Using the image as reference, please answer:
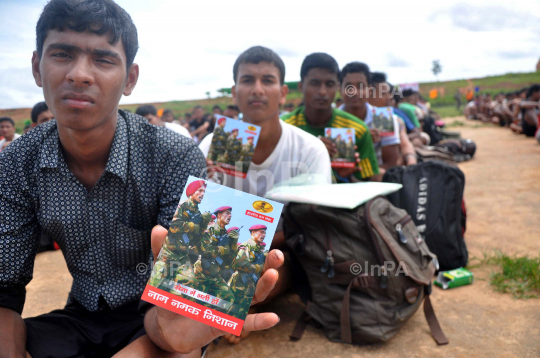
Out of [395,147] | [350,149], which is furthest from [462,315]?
[395,147]

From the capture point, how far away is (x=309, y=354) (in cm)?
205

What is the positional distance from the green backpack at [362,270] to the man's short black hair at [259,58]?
109 centimetres

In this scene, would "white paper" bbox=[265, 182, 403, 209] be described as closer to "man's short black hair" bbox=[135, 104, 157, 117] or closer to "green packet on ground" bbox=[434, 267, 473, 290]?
"green packet on ground" bbox=[434, 267, 473, 290]

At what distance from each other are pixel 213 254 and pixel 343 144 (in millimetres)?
2046

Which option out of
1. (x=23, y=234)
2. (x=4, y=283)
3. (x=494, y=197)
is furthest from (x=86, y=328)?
(x=494, y=197)

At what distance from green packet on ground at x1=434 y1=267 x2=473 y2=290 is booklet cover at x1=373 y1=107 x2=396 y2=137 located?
170 centimetres

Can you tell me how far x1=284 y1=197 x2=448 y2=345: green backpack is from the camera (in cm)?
203

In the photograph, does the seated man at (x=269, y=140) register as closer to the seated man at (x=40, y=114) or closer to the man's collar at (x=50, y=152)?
the man's collar at (x=50, y=152)

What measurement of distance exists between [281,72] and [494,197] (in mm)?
3454

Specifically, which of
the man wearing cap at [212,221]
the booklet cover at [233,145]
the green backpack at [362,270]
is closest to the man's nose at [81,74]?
the man wearing cap at [212,221]

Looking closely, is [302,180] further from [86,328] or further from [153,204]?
[86,328]

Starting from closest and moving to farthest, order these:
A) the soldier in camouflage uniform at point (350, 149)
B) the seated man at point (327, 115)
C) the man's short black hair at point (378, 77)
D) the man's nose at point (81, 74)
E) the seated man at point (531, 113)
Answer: the man's nose at point (81, 74) → the soldier in camouflage uniform at point (350, 149) → the seated man at point (327, 115) → the man's short black hair at point (378, 77) → the seated man at point (531, 113)

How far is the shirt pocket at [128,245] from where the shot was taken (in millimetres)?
1546

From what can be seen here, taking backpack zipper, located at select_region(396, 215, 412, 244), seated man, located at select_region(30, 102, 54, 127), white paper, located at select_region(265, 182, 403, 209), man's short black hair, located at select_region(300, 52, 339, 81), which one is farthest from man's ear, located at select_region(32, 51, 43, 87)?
seated man, located at select_region(30, 102, 54, 127)
